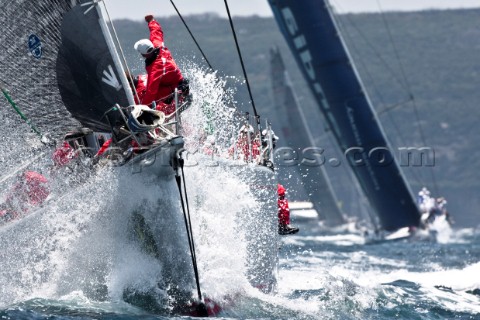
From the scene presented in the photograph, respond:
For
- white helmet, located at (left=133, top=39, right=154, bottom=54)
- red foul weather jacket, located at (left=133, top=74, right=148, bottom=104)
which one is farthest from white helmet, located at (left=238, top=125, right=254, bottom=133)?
white helmet, located at (left=133, top=39, right=154, bottom=54)

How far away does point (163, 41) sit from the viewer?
993 centimetres

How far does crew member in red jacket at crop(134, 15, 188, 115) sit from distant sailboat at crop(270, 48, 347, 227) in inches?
1133

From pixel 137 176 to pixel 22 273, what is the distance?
1.60m

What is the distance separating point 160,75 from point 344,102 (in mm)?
16177

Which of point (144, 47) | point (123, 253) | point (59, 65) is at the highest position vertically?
point (144, 47)

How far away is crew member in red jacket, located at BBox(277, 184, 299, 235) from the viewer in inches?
466

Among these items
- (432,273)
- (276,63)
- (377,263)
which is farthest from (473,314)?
(276,63)

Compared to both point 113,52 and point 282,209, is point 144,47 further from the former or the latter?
point 282,209

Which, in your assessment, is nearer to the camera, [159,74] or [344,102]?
[159,74]

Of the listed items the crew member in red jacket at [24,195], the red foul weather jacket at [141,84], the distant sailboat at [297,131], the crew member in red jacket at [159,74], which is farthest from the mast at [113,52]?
the distant sailboat at [297,131]

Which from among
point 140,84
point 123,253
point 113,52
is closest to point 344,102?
point 140,84

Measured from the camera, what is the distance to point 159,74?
9422mm

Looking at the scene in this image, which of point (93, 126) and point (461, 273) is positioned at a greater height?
point (93, 126)

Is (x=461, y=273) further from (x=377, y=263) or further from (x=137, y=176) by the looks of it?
(x=137, y=176)
